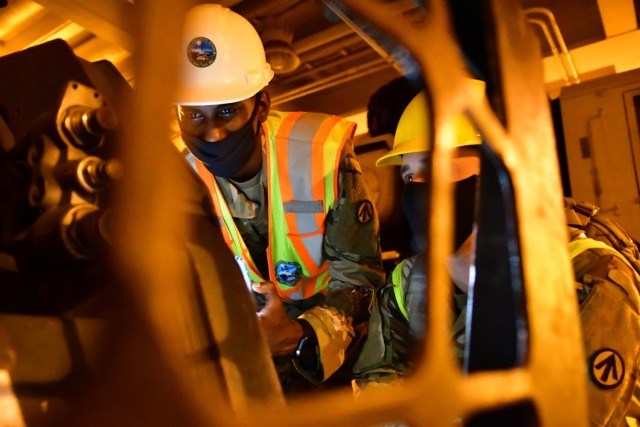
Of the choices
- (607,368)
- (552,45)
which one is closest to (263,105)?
(607,368)

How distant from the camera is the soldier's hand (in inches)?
43.0

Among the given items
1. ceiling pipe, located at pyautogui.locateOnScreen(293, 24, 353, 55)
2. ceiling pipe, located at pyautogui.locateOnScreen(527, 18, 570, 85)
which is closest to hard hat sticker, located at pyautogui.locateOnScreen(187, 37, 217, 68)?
ceiling pipe, located at pyautogui.locateOnScreen(293, 24, 353, 55)

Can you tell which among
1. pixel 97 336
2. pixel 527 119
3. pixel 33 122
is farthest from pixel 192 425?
pixel 527 119

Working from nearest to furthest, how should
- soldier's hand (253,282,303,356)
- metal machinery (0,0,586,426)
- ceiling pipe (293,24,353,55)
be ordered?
1. metal machinery (0,0,586,426)
2. soldier's hand (253,282,303,356)
3. ceiling pipe (293,24,353,55)

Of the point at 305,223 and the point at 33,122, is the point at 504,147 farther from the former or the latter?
the point at 305,223

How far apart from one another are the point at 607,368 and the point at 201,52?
108cm

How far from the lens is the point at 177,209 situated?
308mm

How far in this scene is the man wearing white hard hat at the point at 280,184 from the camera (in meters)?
1.44

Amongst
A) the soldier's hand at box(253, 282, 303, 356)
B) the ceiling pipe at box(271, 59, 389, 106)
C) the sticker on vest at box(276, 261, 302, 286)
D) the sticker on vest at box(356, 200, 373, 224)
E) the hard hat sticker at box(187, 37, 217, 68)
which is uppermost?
the ceiling pipe at box(271, 59, 389, 106)

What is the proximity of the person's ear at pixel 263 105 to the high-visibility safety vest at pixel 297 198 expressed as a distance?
30 millimetres

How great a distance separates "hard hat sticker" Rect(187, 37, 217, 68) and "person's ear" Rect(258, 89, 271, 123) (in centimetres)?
30

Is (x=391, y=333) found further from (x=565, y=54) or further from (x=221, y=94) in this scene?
(x=565, y=54)

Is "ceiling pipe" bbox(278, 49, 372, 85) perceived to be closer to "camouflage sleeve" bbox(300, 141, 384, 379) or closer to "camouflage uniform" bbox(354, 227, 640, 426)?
"camouflage sleeve" bbox(300, 141, 384, 379)

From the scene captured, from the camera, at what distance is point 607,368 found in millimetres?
836
